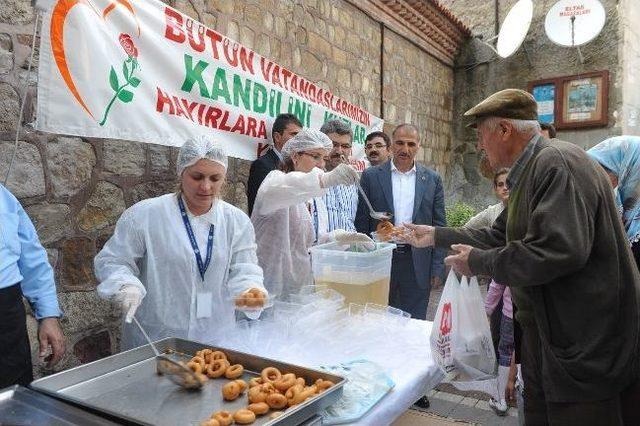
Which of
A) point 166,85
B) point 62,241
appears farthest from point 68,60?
point 62,241

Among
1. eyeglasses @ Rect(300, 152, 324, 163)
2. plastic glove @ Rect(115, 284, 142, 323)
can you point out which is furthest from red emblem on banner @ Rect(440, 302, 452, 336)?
eyeglasses @ Rect(300, 152, 324, 163)

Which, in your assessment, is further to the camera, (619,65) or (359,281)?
(619,65)

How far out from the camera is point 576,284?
5.48 feet

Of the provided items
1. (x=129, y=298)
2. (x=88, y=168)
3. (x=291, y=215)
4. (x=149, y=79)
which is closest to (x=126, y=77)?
(x=149, y=79)

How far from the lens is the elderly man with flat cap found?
1.61 metres

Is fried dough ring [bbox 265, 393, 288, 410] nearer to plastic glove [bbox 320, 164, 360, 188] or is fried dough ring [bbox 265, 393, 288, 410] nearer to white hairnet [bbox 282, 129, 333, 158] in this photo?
plastic glove [bbox 320, 164, 360, 188]

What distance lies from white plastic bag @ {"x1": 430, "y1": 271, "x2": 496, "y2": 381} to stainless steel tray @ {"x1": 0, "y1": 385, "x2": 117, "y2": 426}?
1102 millimetres

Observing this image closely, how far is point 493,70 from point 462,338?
8.21 meters

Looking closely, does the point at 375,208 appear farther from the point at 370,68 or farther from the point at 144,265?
the point at 370,68

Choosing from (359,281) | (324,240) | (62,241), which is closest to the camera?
(359,281)

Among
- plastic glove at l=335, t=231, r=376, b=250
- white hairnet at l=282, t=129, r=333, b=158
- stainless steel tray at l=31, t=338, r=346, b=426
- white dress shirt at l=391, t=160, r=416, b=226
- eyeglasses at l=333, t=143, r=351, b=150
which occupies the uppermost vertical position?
eyeglasses at l=333, t=143, r=351, b=150

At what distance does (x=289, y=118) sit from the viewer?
3.56 metres

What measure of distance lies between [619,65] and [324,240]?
7.31 meters

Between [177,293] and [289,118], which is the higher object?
[289,118]
